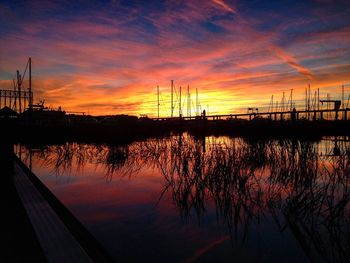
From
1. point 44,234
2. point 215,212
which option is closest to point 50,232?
point 44,234

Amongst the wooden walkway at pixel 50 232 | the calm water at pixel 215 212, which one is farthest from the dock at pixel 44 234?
the calm water at pixel 215 212

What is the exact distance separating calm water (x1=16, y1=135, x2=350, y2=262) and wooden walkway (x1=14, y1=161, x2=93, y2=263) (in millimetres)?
603

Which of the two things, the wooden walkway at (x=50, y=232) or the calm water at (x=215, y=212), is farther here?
the calm water at (x=215, y=212)

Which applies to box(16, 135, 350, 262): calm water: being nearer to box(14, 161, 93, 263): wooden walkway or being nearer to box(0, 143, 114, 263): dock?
box(0, 143, 114, 263): dock

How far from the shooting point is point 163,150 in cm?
1247

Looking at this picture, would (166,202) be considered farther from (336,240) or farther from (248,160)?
(248,160)

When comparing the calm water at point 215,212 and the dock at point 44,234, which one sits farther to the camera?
the calm water at point 215,212

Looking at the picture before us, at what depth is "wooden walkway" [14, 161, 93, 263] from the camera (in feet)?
8.79

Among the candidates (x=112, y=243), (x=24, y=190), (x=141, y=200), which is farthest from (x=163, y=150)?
(x=112, y=243)

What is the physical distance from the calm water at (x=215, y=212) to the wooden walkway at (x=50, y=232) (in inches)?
23.7

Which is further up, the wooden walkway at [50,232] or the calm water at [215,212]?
the wooden walkway at [50,232]

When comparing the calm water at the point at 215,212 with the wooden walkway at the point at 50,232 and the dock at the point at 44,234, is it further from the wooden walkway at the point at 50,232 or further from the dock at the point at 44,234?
the wooden walkway at the point at 50,232

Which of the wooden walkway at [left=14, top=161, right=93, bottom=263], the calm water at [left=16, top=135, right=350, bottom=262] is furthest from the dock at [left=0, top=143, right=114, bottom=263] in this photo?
the calm water at [left=16, top=135, right=350, bottom=262]

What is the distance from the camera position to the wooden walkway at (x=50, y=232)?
2.68 metres
